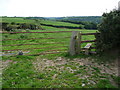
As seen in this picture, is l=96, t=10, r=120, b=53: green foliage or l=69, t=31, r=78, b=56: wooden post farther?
l=69, t=31, r=78, b=56: wooden post

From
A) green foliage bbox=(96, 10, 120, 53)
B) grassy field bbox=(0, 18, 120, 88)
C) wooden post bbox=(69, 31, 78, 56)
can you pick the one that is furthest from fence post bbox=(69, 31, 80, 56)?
green foliage bbox=(96, 10, 120, 53)

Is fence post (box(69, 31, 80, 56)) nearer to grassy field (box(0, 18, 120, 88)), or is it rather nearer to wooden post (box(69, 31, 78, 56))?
Result: wooden post (box(69, 31, 78, 56))

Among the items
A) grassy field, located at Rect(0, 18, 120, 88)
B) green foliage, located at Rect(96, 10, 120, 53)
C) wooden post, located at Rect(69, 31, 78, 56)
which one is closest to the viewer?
grassy field, located at Rect(0, 18, 120, 88)

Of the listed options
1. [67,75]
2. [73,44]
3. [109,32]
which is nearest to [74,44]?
[73,44]

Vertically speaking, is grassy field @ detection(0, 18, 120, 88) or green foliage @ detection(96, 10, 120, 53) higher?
green foliage @ detection(96, 10, 120, 53)

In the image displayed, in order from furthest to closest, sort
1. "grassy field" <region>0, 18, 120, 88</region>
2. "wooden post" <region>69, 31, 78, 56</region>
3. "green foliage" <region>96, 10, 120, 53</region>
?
"wooden post" <region>69, 31, 78, 56</region> < "green foliage" <region>96, 10, 120, 53</region> < "grassy field" <region>0, 18, 120, 88</region>

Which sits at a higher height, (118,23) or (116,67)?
(118,23)

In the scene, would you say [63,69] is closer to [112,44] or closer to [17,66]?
[17,66]

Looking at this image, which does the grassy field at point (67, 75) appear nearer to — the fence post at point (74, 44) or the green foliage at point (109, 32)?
the green foliage at point (109, 32)

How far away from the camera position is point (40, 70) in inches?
238

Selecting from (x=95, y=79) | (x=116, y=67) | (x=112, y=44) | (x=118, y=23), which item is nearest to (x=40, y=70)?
(x=95, y=79)

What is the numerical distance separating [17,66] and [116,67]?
489 cm

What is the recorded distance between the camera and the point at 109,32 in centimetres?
723

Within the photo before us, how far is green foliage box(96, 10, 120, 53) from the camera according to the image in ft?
23.0
